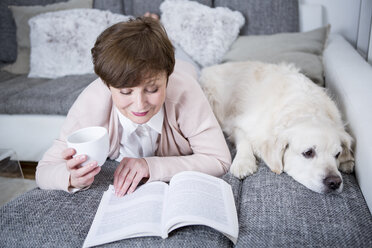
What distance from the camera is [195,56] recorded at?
2.56 m

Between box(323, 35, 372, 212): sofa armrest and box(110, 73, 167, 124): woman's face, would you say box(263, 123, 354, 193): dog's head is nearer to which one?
box(323, 35, 372, 212): sofa armrest

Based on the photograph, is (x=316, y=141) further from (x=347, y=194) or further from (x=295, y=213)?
(x=295, y=213)

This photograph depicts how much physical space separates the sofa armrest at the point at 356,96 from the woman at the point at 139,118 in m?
0.54

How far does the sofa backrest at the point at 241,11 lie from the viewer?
8.55ft

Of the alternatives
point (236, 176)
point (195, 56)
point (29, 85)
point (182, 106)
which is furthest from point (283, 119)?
point (29, 85)

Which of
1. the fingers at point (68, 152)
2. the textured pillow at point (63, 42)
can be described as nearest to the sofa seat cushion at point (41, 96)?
the textured pillow at point (63, 42)

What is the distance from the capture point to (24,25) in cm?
280

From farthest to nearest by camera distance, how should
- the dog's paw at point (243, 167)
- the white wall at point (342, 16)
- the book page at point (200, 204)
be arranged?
the white wall at point (342, 16) < the dog's paw at point (243, 167) < the book page at point (200, 204)

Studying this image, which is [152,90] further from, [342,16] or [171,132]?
[342,16]

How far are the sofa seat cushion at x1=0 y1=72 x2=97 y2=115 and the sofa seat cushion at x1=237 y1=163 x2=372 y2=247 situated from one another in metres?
1.44

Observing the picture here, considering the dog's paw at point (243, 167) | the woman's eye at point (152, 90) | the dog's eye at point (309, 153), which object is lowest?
the dog's paw at point (243, 167)

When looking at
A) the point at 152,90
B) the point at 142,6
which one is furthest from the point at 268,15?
the point at 152,90

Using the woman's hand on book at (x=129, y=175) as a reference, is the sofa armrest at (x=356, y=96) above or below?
above

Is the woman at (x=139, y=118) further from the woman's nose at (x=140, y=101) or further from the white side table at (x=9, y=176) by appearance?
the white side table at (x=9, y=176)
